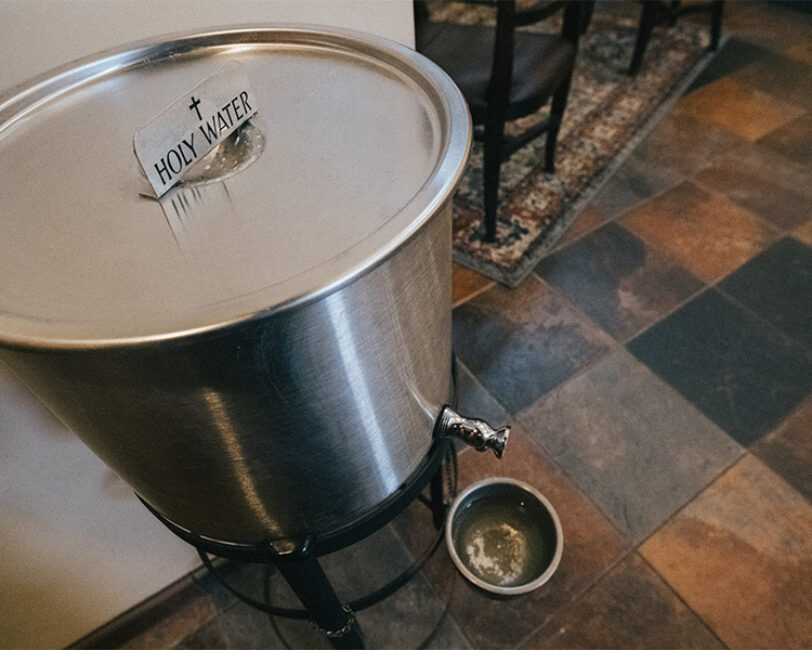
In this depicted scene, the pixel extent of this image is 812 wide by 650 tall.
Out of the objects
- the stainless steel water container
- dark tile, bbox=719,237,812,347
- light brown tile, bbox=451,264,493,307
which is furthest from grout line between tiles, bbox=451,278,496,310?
the stainless steel water container

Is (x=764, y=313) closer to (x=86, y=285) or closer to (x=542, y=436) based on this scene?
(x=542, y=436)

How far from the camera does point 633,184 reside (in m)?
2.43

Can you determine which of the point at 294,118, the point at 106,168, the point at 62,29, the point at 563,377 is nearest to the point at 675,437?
the point at 563,377

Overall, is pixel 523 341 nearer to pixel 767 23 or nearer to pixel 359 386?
pixel 359 386

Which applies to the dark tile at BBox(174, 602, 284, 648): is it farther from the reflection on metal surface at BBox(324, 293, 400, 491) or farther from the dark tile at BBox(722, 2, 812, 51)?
the dark tile at BBox(722, 2, 812, 51)

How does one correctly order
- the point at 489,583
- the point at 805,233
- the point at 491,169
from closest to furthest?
the point at 489,583, the point at 491,169, the point at 805,233

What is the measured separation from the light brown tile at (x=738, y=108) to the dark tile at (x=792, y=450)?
1631mm

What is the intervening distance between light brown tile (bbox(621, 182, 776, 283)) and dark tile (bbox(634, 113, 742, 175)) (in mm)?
175

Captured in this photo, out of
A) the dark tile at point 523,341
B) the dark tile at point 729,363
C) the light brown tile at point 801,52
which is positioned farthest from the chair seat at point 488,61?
the light brown tile at point 801,52

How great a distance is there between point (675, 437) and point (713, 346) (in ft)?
1.37

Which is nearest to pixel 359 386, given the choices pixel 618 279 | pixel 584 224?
pixel 618 279

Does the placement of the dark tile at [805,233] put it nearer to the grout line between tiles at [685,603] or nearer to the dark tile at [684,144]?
the dark tile at [684,144]

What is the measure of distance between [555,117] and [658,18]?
1440 millimetres

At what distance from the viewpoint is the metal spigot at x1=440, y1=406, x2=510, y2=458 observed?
2.36ft
